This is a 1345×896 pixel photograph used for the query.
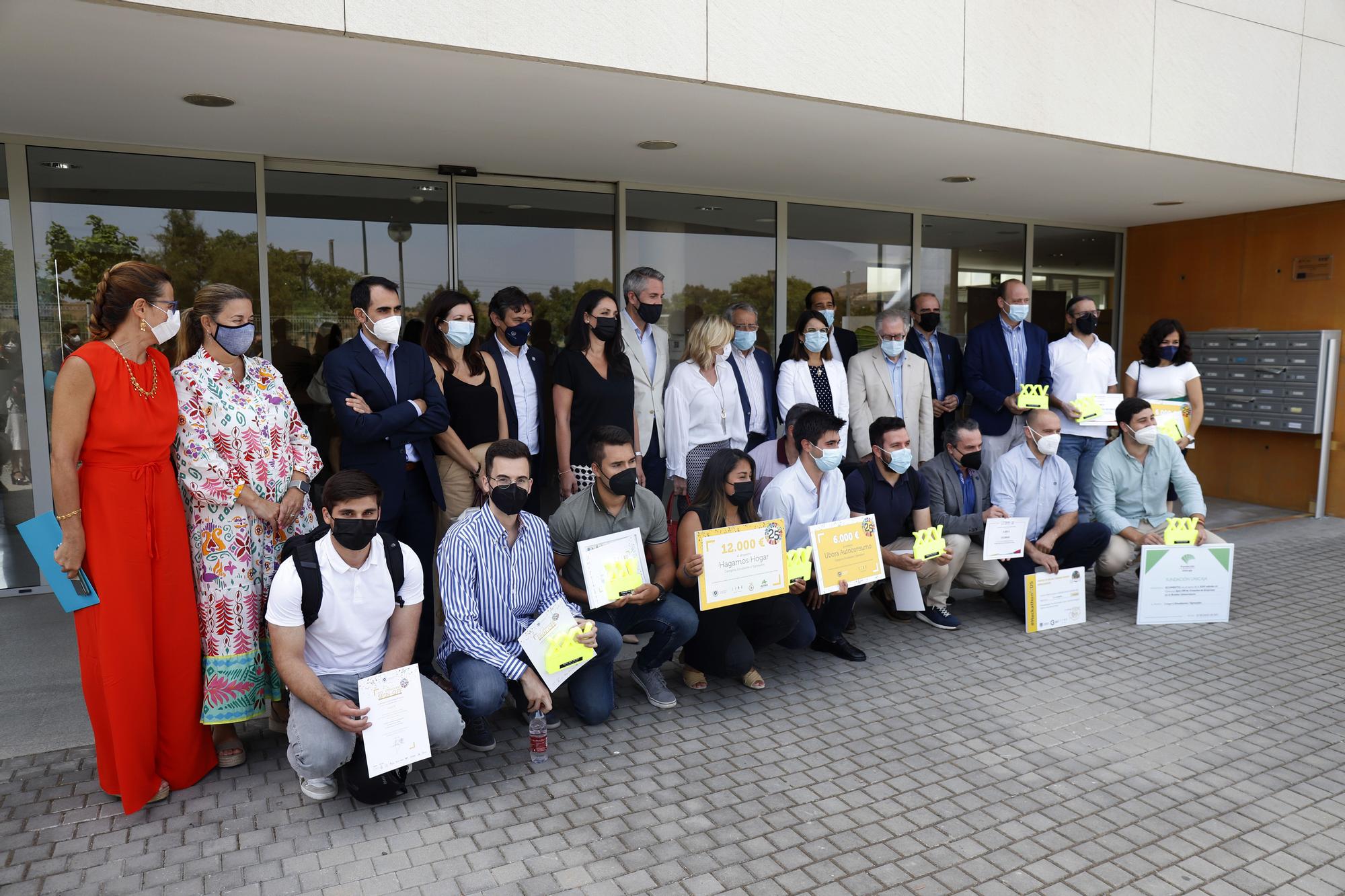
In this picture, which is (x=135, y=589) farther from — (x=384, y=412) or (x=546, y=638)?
(x=546, y=638)

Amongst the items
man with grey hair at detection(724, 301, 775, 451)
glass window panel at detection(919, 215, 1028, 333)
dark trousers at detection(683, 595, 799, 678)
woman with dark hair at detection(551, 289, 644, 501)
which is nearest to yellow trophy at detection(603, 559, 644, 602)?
dark trousers at detection(683, 595, 799, 678)

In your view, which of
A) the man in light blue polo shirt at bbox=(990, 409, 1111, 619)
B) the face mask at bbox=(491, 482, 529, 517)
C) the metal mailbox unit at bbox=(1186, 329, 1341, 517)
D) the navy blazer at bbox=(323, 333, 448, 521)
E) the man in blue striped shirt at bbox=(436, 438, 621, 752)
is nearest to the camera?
the man in blue striped shirt at bbox=(436, 438, 621, 752)

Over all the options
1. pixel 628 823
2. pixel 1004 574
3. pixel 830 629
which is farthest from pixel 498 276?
pixel 628 823

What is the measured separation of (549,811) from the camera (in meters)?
3.33

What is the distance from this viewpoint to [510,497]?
3789mm

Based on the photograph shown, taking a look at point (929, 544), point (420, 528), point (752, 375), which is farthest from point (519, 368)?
point (929, 544)

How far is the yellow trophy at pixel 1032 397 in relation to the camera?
625 cm

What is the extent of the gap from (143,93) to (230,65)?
2.77 ft

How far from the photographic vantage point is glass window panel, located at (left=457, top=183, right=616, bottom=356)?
22.7 ft

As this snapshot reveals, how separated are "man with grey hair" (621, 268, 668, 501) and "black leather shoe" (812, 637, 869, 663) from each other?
133cm

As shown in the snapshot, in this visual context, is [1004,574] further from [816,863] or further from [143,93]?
[143,93]

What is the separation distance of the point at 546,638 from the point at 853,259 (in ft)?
20.0

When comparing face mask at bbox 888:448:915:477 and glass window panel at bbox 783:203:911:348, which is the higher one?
glass window panel at bbox 783:203:911:348

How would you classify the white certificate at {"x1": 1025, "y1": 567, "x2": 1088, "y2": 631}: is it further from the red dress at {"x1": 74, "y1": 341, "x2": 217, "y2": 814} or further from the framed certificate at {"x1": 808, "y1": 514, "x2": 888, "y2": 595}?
the red dress at {"x1": 74, "y1": 341, "x2": 217, "y2": 814}
